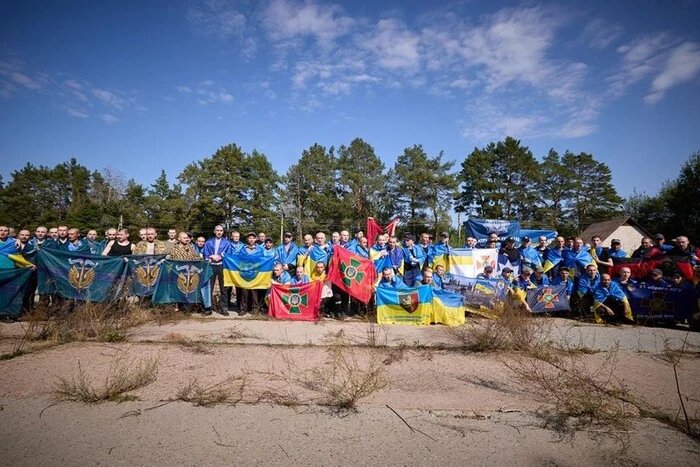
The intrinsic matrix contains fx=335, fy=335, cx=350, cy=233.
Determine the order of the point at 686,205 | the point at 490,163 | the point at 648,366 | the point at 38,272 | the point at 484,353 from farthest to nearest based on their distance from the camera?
the point at 490,163 < the point at 686,205 < the point at 38,272 < the point at 484,353 < the point at 648,366

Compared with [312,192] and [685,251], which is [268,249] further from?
[312,192]

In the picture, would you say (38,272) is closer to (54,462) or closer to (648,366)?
(54,462)

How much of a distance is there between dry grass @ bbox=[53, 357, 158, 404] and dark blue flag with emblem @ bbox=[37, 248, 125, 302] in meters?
3.63

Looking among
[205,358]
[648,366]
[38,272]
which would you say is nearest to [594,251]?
[648,366]

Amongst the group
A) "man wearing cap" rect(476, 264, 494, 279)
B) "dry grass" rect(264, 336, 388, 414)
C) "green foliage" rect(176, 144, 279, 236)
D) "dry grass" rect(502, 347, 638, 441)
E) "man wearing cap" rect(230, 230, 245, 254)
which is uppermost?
"green foliage" rect(176, 144, 279, 236)

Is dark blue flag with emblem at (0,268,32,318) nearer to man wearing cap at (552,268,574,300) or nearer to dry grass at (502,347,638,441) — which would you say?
dry grass at (502,347,638,441)

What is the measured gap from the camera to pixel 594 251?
32.9 feet

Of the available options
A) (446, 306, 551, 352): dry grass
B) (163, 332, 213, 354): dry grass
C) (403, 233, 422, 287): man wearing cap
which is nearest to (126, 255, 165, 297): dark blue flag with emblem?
(163, 332, 213, 354): dry grass

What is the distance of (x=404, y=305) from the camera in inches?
317

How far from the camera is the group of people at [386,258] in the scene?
8375mm

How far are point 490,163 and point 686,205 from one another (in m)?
20.9

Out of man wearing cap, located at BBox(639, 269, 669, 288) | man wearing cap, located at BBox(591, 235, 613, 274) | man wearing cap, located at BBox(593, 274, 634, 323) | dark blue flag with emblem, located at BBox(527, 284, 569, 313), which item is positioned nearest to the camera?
Result: man wearing cap, located at BBox(639, 269, 669, 288)

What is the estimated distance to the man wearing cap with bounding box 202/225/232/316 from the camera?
887 cm

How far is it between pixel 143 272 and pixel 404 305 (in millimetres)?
6558
